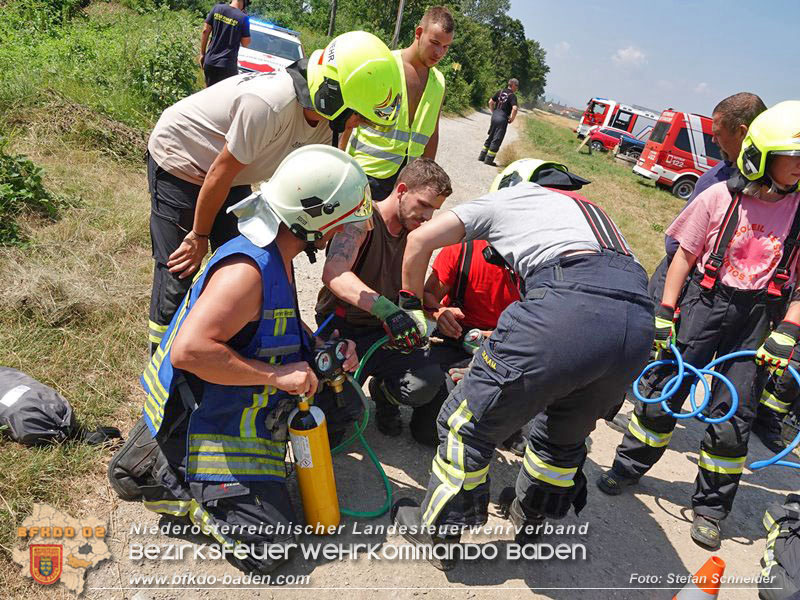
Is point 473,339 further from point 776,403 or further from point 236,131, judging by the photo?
point 776,403

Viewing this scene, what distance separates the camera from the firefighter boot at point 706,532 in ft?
10.2

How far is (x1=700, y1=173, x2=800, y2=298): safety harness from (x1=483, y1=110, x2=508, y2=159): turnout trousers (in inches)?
389

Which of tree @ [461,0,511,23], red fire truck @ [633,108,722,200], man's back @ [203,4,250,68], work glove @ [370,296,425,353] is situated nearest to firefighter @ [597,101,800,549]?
work glove @ [370,296,425,353]

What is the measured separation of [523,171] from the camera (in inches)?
108

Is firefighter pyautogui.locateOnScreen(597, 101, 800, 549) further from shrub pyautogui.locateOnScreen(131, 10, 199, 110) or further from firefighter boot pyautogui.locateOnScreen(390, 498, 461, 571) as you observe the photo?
shrub pyautogui.locateOnScreen(131, 10, 199, 110)

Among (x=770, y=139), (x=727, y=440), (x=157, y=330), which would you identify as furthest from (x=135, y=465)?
(x=770, y=139)

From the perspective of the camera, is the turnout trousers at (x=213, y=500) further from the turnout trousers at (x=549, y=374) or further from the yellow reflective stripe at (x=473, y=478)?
the yellow reflective stripe at (x=473, y=478)

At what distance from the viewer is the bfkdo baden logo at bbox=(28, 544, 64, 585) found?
218 centimetres

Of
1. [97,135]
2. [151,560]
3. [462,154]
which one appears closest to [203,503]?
[151,560]

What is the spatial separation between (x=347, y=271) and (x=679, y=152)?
1796 cm

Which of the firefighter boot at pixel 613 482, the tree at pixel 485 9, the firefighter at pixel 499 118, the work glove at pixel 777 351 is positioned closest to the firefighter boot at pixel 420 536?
the firefighter boot at pixel 613 482

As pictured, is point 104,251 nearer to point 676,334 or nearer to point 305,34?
point 676,334

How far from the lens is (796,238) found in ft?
9.69

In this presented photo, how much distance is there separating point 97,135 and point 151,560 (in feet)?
18.1
